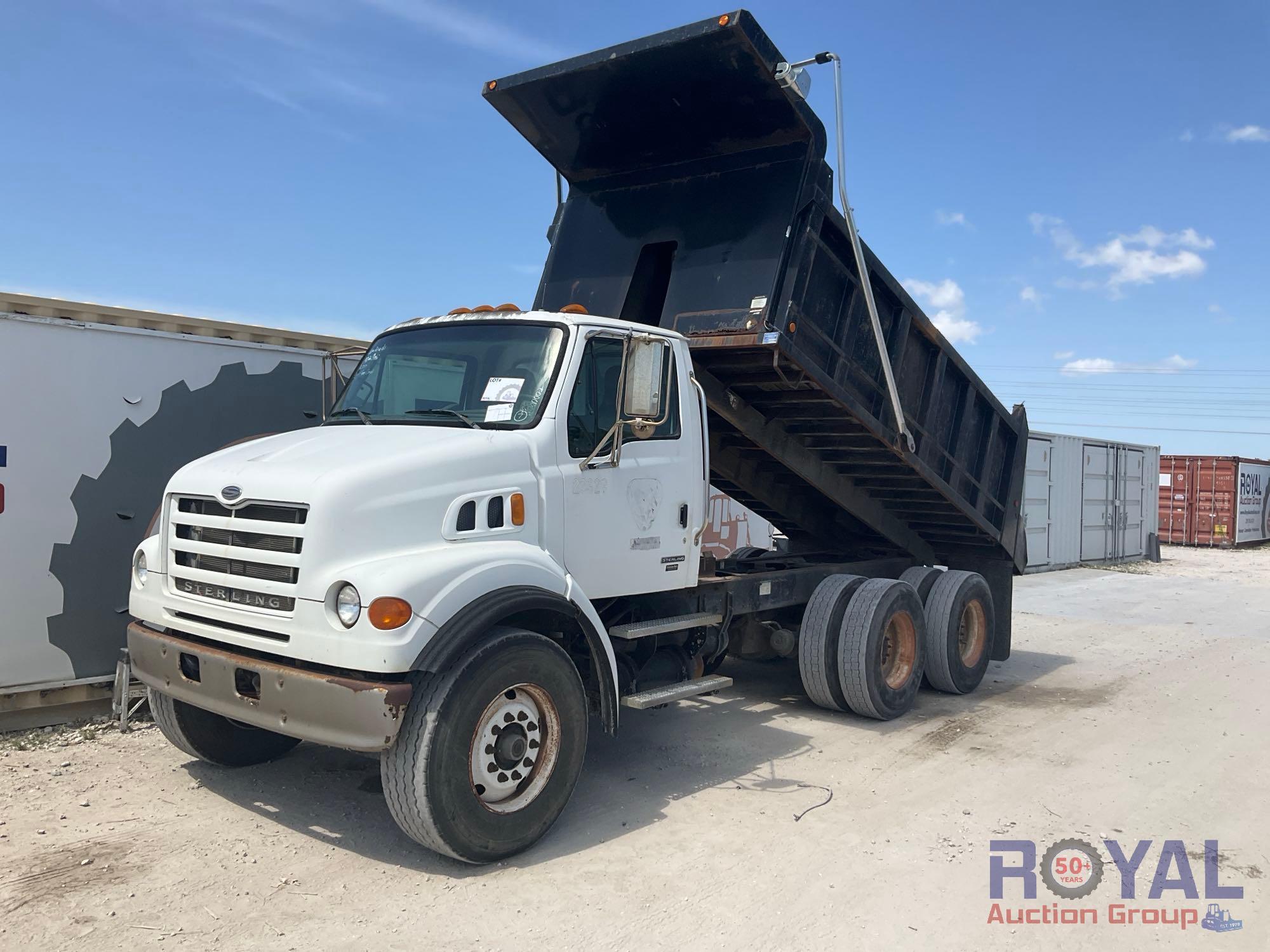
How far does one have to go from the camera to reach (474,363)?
5.35 metres

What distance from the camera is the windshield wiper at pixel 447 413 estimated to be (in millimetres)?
5016

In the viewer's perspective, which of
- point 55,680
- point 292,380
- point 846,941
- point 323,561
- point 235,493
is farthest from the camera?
point 292,380

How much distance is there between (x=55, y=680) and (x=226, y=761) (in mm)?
1740

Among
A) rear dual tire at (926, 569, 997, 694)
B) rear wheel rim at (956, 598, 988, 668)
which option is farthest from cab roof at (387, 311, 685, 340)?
rear wheel rim at (956, 598, 988, 668)

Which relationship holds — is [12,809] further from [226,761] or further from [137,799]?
[226,761]

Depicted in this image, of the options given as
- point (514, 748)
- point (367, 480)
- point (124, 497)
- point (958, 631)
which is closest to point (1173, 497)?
point (958, 631)

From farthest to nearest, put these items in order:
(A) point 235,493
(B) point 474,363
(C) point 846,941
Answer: (B) point 474,363, (A) point 235,493, (C) point 846,941

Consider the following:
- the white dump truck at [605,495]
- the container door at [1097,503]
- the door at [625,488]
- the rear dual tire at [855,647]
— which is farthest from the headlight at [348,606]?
the container door at [1097,503]

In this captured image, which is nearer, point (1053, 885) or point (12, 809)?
point (1053, 885)

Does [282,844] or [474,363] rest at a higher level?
[474,363]

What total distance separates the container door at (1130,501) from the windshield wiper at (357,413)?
20812 millimetres

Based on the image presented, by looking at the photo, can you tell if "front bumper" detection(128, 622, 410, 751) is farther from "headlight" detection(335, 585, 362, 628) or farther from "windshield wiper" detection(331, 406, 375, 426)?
"windshield wiper" detection(331, 406, 375, 426)

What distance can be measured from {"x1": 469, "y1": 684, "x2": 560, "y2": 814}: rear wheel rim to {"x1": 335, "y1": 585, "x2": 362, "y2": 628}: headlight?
748 millimetres

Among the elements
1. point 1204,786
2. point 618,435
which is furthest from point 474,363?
point 1204,786
